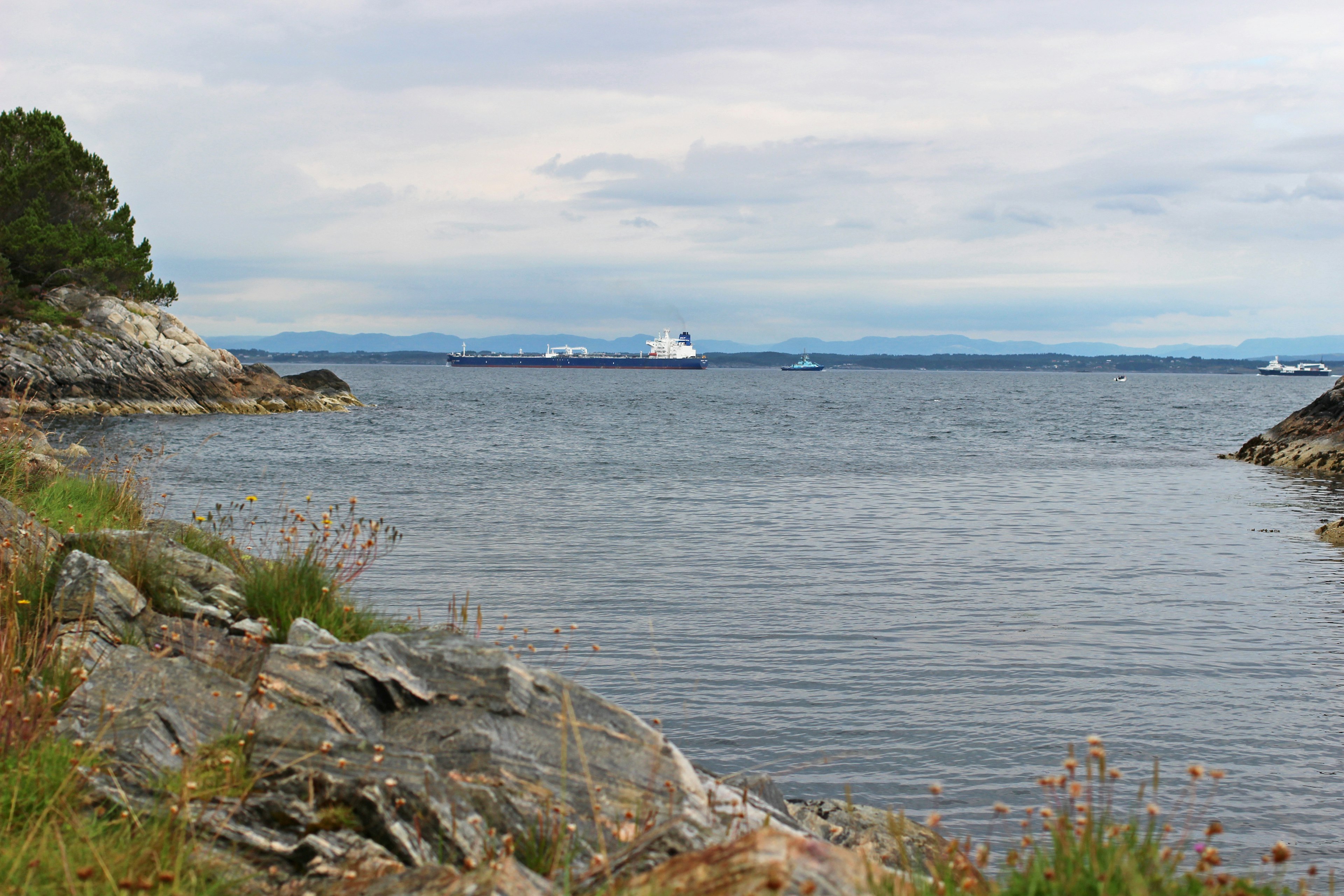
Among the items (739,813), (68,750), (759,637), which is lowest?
(759,637)

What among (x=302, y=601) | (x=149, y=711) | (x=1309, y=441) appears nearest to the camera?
(x=149, y=711)

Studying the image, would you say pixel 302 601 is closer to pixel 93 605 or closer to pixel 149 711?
pixel 93 605

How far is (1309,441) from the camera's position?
36.4 metres

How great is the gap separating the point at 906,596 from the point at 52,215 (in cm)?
6179

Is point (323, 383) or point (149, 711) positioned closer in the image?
point (149, 711)

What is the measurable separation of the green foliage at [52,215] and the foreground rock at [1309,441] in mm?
57253

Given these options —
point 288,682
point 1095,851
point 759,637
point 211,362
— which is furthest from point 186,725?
point 211,362

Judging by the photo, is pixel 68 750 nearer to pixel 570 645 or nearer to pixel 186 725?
pixel 186 725

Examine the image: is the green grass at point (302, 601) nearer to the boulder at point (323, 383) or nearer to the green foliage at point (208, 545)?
the green foliage at point (208, 545)

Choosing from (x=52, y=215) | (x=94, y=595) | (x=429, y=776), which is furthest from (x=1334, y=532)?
(x=52, y=215)

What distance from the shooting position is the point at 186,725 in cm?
539

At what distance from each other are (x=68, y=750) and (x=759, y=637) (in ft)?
28.7

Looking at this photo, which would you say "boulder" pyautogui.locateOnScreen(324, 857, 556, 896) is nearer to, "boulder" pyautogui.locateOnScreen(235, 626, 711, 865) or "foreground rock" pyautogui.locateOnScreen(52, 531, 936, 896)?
"foreground rock" pyautogui.locateOnScreen(52, 531, 936, 896)

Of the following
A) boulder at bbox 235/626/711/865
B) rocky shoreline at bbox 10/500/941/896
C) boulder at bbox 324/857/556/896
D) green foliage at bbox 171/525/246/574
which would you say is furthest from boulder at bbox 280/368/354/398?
boulder at bbox 324/857/556/896
